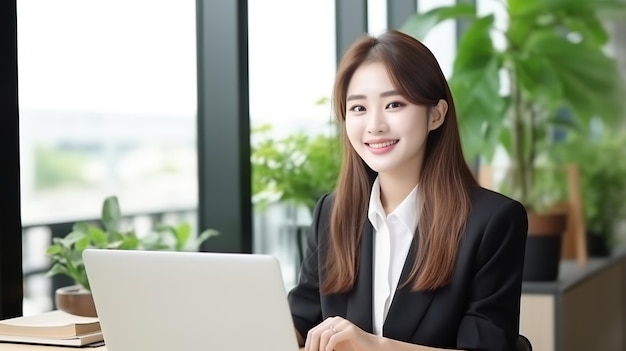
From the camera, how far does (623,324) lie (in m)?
4.40

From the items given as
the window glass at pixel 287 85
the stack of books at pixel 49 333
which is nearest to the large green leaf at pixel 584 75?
the window glass at pixel 287 85

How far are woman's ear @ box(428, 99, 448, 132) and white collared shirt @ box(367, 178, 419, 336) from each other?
0.14 meters

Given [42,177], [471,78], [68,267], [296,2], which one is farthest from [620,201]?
[42,177]

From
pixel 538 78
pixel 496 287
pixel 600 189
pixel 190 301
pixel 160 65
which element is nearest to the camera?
pixel 190 301

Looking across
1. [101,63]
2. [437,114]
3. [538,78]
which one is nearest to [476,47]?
[538,78]

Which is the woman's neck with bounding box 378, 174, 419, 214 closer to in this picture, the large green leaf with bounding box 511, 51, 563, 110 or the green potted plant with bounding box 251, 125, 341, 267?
the green potted plant with bounding box 251, 125, 341, 267

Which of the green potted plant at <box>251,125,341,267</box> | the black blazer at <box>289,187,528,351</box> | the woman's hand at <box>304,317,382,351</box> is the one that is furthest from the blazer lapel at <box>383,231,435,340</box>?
the green potted plant at <box>251,125,341,267</box>

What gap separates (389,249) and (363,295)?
11 cm

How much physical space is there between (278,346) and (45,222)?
8.61 ft

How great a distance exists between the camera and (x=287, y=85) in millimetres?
3355

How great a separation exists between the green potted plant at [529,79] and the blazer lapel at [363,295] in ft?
4.60

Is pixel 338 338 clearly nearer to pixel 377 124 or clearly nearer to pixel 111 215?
pixel 377 124

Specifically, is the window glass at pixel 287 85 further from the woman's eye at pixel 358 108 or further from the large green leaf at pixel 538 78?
the woman's eye at pixel 358 108

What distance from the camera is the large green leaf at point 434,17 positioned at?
11.0ft
